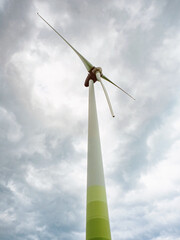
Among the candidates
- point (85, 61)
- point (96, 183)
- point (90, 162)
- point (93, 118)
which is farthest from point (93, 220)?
point (85, 61)

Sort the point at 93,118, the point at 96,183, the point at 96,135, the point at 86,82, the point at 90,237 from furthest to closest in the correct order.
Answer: the point at 86,82 → the point at 93,118 → the point at 96,135 → the point at 96,183 → the point at 90,237

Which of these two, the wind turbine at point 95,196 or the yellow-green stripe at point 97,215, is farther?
the wind turbine at point 95,196

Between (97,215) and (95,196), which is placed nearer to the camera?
(97,215)

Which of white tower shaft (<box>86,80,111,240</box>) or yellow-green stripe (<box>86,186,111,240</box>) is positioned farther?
white tower shaft (<box>86,80,111,240</box>)

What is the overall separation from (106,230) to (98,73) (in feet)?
86.1

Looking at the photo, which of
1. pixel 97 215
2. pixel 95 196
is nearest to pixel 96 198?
pixel 95 196

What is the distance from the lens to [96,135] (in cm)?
1952

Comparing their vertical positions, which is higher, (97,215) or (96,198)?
(96,198)

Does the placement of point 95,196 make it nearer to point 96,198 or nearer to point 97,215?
point 96,198

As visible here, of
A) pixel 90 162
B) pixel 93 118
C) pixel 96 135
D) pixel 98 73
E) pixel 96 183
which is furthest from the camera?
pixel 98 73

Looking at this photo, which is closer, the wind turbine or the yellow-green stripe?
the yellow-green stripe

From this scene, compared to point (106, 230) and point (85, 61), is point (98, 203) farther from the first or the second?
point (85, 61)

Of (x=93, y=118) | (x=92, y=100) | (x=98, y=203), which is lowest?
(x=98, y=203)

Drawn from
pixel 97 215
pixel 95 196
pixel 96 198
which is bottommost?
pixel 97 215
